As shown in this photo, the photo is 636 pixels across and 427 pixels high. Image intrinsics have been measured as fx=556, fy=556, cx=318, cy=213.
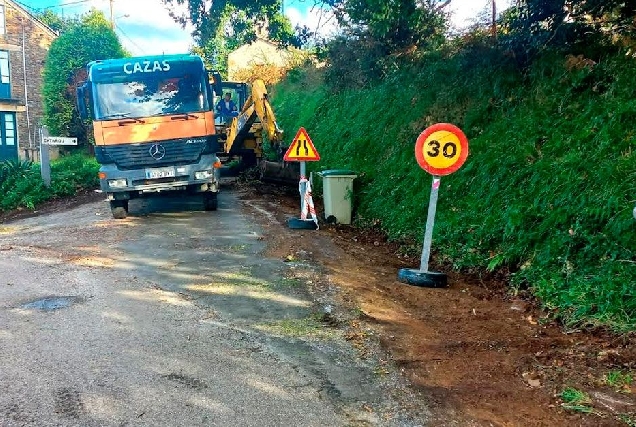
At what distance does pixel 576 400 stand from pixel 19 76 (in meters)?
34.9

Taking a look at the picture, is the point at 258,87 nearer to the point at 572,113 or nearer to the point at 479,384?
the point at 572,113

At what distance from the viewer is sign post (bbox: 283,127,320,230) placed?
972 cm

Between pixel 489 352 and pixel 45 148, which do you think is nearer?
pixel 489 352

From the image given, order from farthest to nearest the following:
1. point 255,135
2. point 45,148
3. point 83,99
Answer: point 255,135
point 45,148
point 83,99

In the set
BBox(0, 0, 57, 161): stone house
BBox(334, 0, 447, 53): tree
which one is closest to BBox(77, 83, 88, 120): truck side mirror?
BBox(334, 0, 447, 53): tree

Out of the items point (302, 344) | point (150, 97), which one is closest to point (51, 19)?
point (150, 97)

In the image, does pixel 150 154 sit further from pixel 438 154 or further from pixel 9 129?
pixel 9 129

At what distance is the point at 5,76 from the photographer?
31.5 m

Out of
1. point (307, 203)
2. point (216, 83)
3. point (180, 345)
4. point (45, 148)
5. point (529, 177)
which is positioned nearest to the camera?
point (180, 345)

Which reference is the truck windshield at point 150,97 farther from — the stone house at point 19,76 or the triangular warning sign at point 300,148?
the stone house at point 19,76

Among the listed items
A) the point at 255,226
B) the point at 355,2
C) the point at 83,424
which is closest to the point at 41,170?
the point at 255,226

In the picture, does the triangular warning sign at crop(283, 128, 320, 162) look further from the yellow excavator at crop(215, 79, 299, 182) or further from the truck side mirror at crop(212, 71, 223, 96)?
the yellow excavator at crop(215, 79, 299, 182)

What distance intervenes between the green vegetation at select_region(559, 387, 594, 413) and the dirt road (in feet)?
3.12

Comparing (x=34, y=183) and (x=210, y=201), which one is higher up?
(x=34, y=183)
